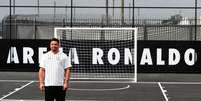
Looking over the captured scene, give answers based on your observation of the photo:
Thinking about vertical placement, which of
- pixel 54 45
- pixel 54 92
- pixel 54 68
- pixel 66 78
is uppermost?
pixel 54 45

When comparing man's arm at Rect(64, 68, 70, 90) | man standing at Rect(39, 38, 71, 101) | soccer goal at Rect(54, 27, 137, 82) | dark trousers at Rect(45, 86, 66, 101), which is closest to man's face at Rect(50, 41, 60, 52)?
man standing at Rect(39, 38, 71, 101)

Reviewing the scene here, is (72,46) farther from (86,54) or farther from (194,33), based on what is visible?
(194,33)

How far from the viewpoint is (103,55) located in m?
24.4

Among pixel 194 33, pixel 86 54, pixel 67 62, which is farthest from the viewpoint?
pixel 194 33

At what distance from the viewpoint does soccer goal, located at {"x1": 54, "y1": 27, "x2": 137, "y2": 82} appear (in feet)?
78.3

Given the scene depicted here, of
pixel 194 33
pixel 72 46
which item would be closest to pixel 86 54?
pixel 72 46

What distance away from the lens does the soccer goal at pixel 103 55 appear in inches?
940

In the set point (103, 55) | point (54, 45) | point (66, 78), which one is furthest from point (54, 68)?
point (103, 55)

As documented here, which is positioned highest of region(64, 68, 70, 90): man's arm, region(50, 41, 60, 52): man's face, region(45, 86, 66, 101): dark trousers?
region(50, 41, 60, 52): man's face

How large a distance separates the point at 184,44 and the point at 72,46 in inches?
215

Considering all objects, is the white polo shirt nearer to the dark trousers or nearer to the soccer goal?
the dark trousers

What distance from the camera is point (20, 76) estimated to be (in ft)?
84.1

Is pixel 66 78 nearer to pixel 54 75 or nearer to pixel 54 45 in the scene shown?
pixel 54 75

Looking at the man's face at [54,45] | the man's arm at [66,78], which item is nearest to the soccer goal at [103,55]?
the man's arm at [66,78]
